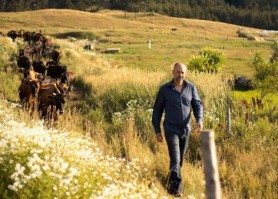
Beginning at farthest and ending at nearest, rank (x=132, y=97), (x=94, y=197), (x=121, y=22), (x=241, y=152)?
(x=121, y=22)
(x=132, y=97)
(x=241, y=152)
(x=94, y=197)

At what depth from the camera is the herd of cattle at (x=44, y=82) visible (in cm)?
1227

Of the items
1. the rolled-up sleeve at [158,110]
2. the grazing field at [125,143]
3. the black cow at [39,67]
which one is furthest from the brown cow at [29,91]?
the rolled-up sleeve at [158,110]

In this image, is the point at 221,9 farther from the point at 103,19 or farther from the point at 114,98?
the point at 114,98

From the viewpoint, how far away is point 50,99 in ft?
40.8

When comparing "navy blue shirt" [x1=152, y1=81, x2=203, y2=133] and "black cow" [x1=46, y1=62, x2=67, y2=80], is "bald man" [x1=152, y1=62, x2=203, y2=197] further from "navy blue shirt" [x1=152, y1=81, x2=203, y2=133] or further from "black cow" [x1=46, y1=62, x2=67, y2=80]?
"black cow" [x1=46, y1=62, x2=67, y2=80]

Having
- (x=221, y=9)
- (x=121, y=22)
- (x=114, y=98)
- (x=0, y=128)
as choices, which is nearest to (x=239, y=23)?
(x=221, y=9)

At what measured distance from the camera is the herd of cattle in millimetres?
12266

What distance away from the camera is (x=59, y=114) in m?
11.9

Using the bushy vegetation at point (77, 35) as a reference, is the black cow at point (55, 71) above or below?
above

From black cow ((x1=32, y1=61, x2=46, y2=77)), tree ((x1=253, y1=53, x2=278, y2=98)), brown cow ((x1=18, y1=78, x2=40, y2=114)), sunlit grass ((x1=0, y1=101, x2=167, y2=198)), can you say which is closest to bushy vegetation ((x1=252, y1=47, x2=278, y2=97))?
tree ((x1=253, y1=53, x2=278, y2=98))

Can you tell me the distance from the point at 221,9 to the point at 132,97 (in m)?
97.9

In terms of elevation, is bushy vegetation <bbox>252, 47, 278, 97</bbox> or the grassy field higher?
bushy vegetation <bbox>252, 47, 278, 97</bbox>

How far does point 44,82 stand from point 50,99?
2.29 metres

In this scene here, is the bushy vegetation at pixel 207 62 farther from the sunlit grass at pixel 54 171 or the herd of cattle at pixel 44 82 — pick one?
the sunlit grass at pixel 54 171
